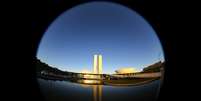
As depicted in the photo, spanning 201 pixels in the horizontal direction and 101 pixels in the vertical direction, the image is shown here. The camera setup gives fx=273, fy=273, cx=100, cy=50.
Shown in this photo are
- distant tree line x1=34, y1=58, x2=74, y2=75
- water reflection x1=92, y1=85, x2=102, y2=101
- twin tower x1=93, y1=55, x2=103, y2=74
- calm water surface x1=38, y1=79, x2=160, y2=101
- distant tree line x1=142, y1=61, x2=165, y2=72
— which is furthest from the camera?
water reflection x1=92, y1=85, x2=102, y2=101

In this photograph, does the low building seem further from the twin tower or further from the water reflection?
the water reflection

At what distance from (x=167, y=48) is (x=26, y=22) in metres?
1.56

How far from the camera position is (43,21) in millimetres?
2945

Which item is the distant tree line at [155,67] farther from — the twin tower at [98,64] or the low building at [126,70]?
the twin tower at [98,64]

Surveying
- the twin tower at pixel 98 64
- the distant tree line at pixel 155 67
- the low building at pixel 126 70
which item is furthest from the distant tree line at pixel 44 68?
the distant tree line at pixel 155 67

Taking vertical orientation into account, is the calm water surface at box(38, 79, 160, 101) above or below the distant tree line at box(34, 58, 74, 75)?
below

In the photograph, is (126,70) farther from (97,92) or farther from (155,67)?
(97,92)

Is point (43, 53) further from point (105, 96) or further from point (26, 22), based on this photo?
point (105, 96)

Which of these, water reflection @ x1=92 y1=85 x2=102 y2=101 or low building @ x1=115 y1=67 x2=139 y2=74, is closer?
low building @ x1=115 y1=67 x2=139 y2=74

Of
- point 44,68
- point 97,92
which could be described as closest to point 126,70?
point 97,92

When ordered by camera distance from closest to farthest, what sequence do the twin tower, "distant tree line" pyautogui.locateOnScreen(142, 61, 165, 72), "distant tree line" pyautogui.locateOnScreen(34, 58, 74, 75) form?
"distant tree line" pyautogui.locateOnScreen(34, 58, 74, 75) → "distant tree line" pyautogui.locateOnScreen(142, 61, 165, 72) → the twin tower

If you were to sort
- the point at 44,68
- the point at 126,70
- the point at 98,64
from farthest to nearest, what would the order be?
the point at 126,70 → the point at 98,64 → the point at 44,68

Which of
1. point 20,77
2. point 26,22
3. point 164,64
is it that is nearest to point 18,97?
point 20,77

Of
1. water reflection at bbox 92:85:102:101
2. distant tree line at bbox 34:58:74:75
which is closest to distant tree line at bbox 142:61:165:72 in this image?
water reflection at bbox 92:85:102:101
